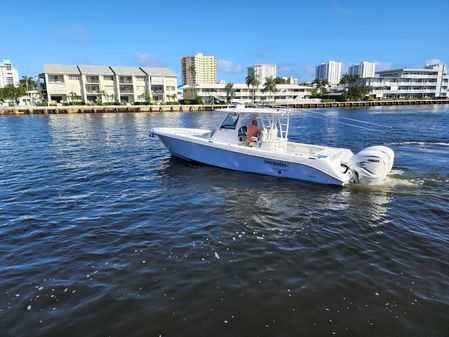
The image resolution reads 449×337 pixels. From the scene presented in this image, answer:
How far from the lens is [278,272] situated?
6609 millimetres

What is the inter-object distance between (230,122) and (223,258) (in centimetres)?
899

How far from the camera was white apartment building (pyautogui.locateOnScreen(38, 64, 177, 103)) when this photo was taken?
85562 millimetres

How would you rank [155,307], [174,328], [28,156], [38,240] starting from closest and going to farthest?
[174,328] → [155,307] → [38,240] → [28,156]

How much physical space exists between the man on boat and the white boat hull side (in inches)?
43.4

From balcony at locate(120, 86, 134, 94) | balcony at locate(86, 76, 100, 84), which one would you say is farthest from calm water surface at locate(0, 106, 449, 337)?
balcony at locate(120, 86, 134, 94)

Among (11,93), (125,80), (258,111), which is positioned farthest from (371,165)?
(11,93)

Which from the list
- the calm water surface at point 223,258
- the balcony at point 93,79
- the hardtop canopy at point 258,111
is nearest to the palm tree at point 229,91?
the balcony at point 93,79

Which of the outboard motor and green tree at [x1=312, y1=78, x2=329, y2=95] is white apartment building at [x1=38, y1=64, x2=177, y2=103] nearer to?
green tree at [x1=312, y1=78, x2=329, y2=95]

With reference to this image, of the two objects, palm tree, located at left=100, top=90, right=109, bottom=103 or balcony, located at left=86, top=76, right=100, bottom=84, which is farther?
balcony, located at left=86, top=76, right=100, bottom=84

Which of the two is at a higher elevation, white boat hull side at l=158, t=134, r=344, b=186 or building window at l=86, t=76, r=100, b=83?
building window at l=86, t=76, r=100, b=83

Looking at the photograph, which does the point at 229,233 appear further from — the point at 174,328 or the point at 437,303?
the point at 437,303

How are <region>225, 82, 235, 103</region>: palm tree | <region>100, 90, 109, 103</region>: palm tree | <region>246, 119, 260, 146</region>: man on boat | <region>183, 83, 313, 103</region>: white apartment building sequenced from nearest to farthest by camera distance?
<region>246, 119, 260, 146</region>: man on boat, <region>100, 90, 109, 103</region>: palm tree, <region>225, 82, 235, 103</region>: palm tree, <region>183, 83, 313, 103</region>: white apartment building

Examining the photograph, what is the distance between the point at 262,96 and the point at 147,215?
116 metres

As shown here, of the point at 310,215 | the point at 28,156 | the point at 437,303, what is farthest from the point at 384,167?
the point at 28,156
